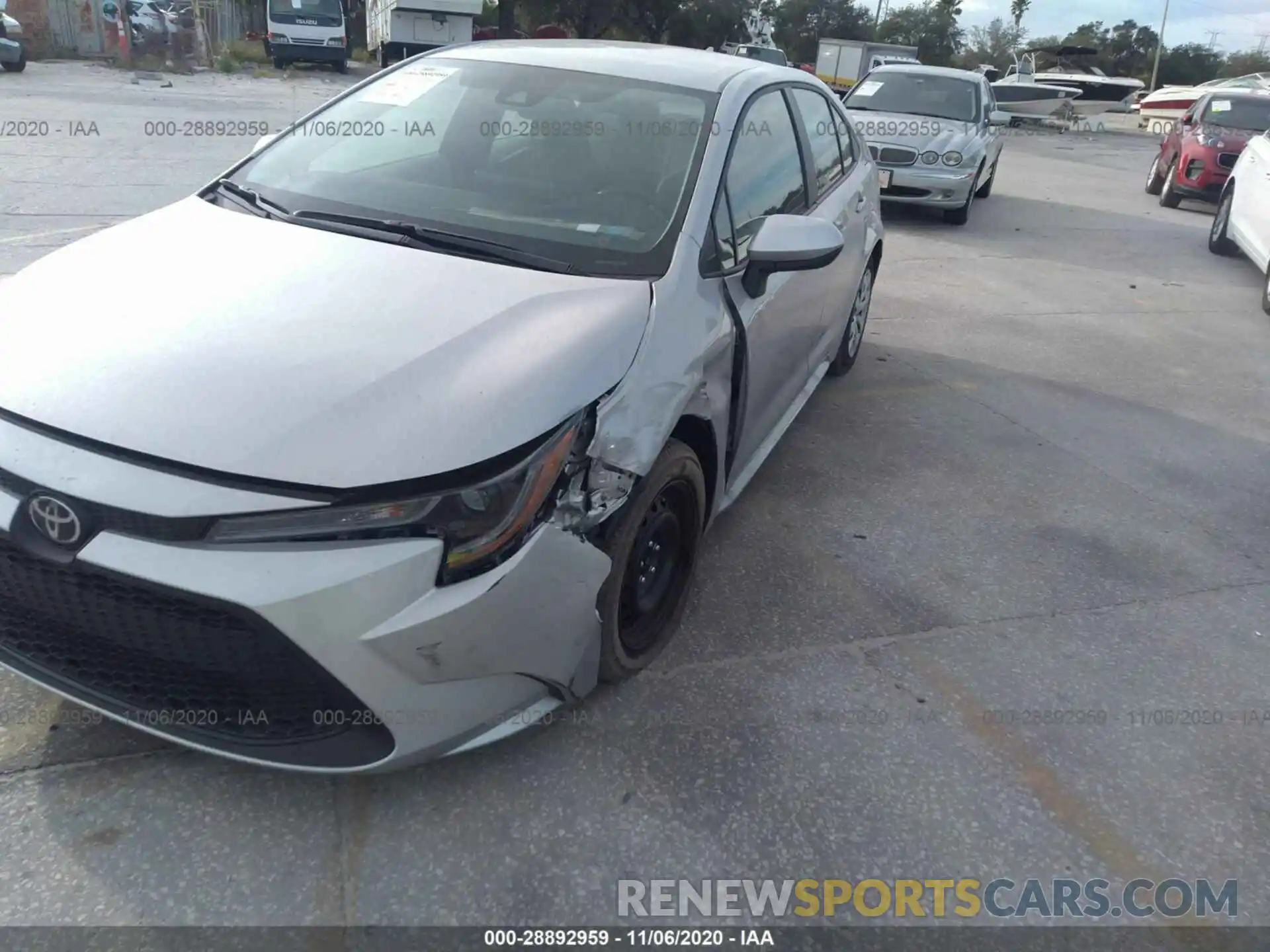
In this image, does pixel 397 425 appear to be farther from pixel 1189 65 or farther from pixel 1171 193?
pixel 1189 65

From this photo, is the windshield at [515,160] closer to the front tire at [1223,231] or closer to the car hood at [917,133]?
the car hood at [917,133]

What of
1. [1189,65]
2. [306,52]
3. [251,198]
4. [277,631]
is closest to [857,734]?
[277,631]

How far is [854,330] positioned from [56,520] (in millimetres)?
4300

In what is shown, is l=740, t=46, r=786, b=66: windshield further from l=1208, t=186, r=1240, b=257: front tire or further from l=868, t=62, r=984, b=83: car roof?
l=1208, t=186, r=1240, b=257: front tire

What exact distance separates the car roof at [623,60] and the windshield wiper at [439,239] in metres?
0.99

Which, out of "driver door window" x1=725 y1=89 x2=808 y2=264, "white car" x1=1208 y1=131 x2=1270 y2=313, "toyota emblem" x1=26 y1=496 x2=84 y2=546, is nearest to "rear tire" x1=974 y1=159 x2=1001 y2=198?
"white car" x1=1208 y1=131 x2=1270 y2=313

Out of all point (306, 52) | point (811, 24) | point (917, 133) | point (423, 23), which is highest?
point (811, 24)

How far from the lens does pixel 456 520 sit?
2.04m

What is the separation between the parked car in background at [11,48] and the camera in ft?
62.1

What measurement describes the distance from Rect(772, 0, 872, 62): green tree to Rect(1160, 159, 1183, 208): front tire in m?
46.4

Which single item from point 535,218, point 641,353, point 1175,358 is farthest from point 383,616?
point 1175,358

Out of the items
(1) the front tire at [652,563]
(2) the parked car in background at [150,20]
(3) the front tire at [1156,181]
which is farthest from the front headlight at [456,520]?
(2) the parked car in background at [150,20]

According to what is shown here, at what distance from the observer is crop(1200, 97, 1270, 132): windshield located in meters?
12.1

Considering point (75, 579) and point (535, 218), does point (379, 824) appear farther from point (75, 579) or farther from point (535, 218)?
point (535, 218)
